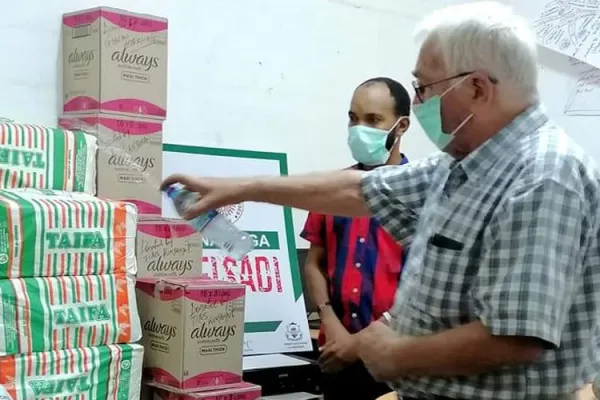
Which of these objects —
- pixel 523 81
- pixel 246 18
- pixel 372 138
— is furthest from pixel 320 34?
pixel 523 81

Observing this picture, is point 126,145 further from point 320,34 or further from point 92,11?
point 320,34

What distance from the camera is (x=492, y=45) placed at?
4.44 ft

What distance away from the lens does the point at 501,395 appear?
4.31 ft

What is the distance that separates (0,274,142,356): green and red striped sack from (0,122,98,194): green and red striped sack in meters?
0.30

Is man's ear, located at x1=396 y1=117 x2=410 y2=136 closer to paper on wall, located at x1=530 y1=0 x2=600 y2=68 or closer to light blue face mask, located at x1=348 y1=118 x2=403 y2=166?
light blue face mask, located at x1=348 y1=118 x2=403 y2=166

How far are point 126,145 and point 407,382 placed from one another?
1.46 meters

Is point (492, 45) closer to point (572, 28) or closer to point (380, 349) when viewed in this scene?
point (380, 349)

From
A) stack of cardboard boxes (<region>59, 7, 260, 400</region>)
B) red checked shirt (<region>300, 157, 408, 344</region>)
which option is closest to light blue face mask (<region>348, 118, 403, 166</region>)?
red checked shirt (<region>300, 157, 408, 344</region>)

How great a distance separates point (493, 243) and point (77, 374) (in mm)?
1378

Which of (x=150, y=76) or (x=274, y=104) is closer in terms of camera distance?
(x=150, y=76)

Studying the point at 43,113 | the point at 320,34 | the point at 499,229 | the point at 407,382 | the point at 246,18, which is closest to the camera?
the point at 499,229

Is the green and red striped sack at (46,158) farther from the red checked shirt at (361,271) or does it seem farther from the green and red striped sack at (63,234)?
the red checked shirt at (361,271)

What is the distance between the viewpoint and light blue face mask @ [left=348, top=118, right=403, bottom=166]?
262 centimetres

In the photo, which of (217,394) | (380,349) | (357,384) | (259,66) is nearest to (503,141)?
(380,349)
